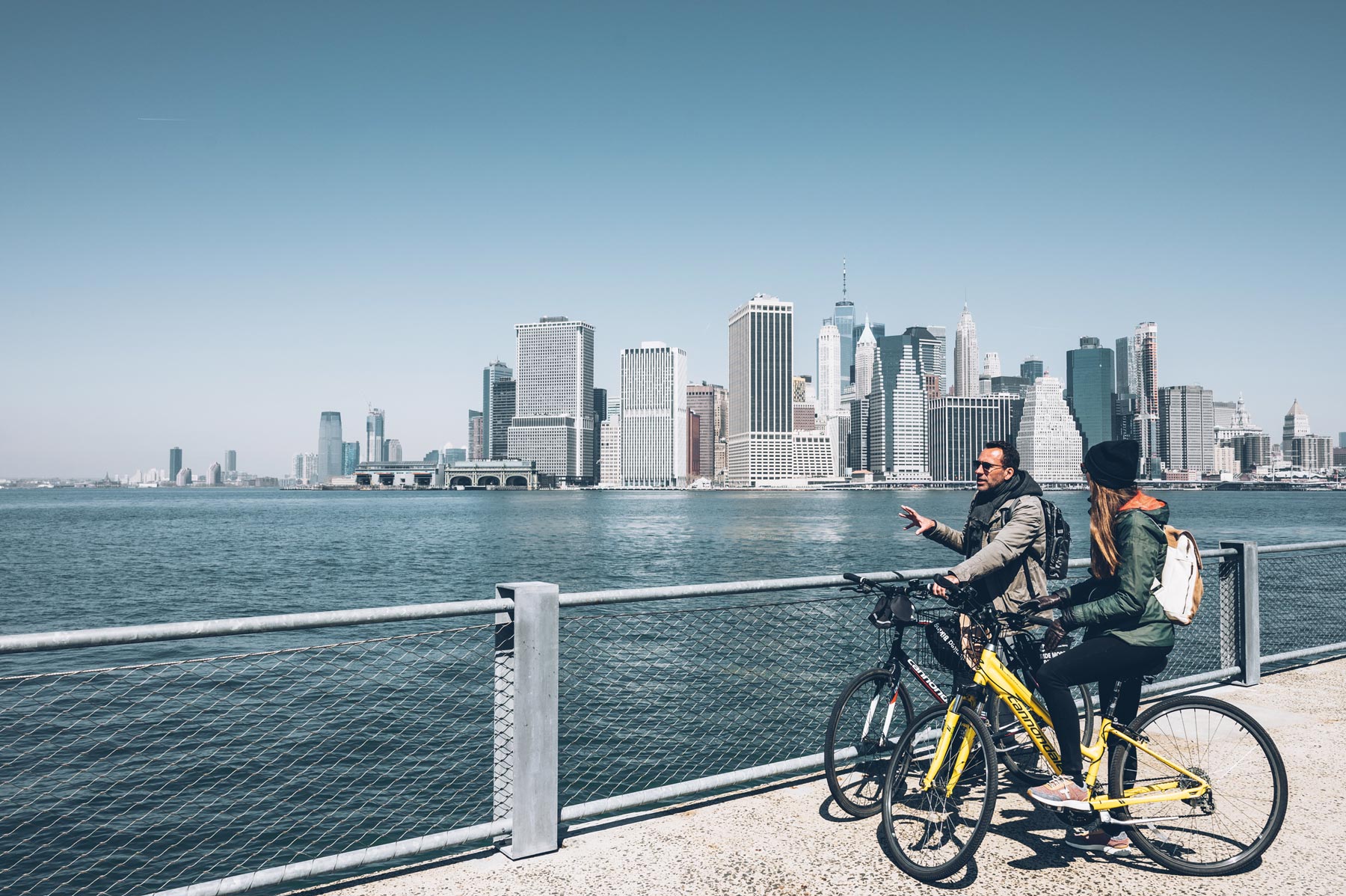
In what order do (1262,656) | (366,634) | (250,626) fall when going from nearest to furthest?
(250,626) < (1262,656) < (366,634)

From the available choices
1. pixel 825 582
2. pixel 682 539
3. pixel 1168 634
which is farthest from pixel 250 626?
pixel 682 539

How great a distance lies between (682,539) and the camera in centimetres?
6825

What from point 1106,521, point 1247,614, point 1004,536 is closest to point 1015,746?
point 1004,536

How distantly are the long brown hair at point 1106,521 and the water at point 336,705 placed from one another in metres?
1.95

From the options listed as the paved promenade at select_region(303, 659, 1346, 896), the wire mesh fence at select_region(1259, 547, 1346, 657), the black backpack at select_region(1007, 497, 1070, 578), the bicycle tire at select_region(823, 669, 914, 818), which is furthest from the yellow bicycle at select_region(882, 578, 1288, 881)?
the wire mesh fence at select_region(1259, 547, 1346, 657)

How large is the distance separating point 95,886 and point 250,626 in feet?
26.2

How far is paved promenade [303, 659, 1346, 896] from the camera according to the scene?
410 cm

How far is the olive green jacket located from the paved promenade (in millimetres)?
1118

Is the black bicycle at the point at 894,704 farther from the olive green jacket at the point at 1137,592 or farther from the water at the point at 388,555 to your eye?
the water at the point at 388,555

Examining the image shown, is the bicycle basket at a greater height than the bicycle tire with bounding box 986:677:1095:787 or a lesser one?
greater

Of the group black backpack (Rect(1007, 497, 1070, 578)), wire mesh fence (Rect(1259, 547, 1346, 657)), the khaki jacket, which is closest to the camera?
the khaki jacket

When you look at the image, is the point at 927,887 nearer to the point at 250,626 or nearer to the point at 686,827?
the point at 686,827

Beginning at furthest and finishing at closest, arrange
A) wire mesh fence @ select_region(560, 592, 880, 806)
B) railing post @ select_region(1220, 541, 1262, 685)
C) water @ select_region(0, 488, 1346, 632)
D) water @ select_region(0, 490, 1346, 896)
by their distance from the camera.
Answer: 1. water @ select_region(0, 488, 1346, 632)
2. wire mesh fence @ select_region(560, 592, 880, 806)
3. water @ select_region(0, 490, 1346, 896)
4. railing post @ select_region(1220, 541, 1262, 685)

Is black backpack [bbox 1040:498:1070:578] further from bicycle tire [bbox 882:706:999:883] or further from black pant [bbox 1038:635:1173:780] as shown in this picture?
bicycle tire [bbox 882:706:999:883]
